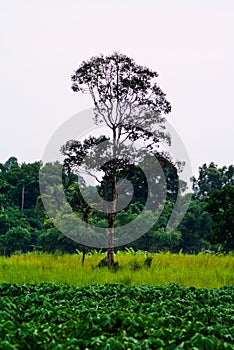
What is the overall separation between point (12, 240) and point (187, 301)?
2543 centimetres

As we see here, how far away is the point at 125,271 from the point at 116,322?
10434mm

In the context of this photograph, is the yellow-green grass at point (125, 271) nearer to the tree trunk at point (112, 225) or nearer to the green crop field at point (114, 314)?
the green crop field at point (114, 314)

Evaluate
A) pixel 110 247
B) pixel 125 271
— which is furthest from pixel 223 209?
pixel 125 271

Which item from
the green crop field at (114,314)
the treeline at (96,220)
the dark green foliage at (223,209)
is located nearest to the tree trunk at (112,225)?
the green crop field at (114,314)

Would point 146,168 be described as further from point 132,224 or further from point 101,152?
point 132,224

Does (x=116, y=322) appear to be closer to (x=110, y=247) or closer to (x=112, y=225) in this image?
(x=110, y=247)

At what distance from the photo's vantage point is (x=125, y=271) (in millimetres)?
16938

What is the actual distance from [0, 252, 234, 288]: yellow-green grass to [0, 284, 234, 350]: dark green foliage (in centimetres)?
417

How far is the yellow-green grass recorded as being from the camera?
1456 cm

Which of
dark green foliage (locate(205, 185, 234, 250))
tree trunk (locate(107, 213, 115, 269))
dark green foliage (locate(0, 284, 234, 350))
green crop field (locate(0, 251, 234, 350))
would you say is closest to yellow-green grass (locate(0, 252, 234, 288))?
green crop field (locate(0, 251, 234, 350))

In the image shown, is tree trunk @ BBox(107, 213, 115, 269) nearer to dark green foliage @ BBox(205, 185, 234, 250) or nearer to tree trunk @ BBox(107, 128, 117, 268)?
tree trunk @ BBox(107, 128, 117, 268)

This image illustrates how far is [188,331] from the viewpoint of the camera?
604 cm

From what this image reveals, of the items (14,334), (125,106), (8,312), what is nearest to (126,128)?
(125,106)

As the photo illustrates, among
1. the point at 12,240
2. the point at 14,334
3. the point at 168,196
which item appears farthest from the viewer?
the point at 168,196
